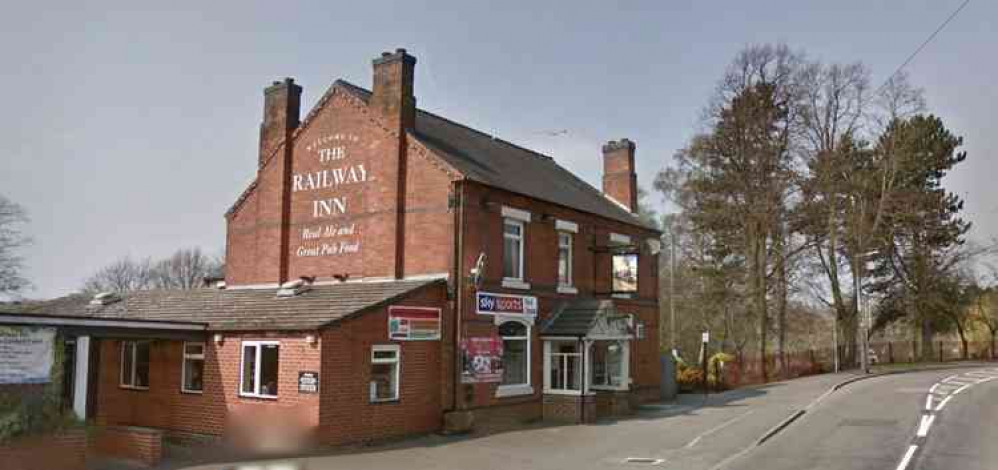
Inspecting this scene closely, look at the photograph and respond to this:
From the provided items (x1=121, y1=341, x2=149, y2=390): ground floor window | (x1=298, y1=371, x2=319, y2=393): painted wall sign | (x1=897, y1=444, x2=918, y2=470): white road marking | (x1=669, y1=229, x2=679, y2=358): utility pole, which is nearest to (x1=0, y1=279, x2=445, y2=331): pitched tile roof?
(x1=121, y1=341, x2=149, y2=390): ground floor window

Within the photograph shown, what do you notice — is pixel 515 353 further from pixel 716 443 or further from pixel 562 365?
pixel 716 443

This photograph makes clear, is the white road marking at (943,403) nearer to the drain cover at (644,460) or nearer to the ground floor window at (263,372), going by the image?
the drain cover at (644,460)

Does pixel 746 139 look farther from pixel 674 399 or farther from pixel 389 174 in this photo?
pixel 389 174

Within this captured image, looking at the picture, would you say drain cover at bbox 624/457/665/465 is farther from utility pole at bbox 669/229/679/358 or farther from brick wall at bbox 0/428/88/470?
utility pole at bbox 669/229/679/358

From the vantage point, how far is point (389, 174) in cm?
2219

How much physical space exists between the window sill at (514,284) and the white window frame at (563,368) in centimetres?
180

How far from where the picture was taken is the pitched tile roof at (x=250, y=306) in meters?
18.0

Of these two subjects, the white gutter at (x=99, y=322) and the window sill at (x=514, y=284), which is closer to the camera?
the white gutter at (x=99, y=322)

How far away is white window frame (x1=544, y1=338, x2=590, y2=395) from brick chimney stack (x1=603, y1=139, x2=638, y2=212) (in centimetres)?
1000

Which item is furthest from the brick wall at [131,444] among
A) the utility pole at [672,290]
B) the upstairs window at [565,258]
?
the utility pole at [672,290]

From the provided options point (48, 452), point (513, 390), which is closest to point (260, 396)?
point (48, 452)

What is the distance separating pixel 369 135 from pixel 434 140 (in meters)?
1.86

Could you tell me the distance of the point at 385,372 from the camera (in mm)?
18641

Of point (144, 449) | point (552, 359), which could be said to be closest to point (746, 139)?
point (552, 359)
